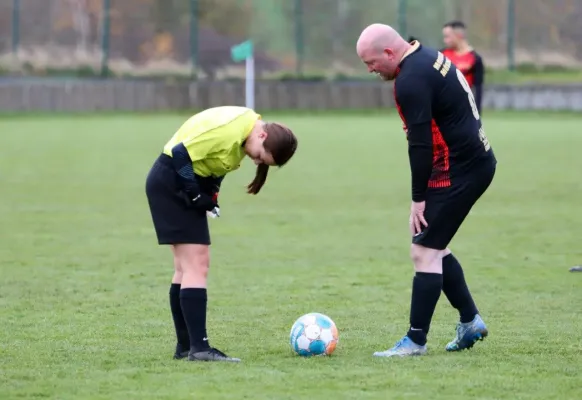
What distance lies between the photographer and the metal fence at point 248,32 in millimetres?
32688

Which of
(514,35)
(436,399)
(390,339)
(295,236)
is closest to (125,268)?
(295,236)

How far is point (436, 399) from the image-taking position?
5277 mm

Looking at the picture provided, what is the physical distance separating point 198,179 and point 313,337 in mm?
1028

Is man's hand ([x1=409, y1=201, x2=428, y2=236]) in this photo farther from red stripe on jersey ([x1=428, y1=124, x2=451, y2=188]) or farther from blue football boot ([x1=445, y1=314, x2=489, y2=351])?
blue football boot ([x1=445, y1=314, x2=489, y2=351])

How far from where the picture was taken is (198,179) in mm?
6227

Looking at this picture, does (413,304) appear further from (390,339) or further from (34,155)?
(34,155)

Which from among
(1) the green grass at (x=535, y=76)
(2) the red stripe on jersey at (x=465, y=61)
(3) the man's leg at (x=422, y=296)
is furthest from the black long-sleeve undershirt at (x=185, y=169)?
(1) the green grass at (x=535, y=76)

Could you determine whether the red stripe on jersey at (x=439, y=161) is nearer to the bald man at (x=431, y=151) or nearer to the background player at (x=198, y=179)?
the bald man at (x=431, y=151)

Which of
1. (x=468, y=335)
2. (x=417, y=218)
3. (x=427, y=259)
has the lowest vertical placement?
(x=468, y=335)

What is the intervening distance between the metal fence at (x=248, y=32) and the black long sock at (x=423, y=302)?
Answer: 26.9 metres

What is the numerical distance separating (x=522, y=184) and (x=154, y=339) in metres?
10.6

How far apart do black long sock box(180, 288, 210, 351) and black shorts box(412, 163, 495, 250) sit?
1.19 metres

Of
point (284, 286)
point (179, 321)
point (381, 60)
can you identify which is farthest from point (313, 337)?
point (284, 286)

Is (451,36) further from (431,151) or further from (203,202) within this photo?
(203,202)
